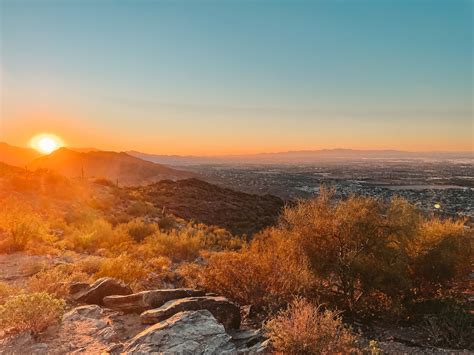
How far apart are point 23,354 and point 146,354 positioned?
195 cm

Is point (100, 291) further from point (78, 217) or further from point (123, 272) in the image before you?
point (78, 217)

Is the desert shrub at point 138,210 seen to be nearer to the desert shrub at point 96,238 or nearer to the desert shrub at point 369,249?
the desert shrub at point 96,238

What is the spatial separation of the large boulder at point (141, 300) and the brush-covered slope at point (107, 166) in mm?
80795

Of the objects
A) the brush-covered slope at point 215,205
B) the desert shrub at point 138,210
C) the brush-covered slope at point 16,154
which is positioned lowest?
the brush-covered slope at point 215,205

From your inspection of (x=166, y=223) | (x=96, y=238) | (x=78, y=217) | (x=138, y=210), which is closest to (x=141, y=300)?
(x=96, y=238)

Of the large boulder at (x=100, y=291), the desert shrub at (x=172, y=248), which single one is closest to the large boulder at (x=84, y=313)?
the large boulder at (x=100, y=291)

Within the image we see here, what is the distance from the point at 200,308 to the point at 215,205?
3387 cm

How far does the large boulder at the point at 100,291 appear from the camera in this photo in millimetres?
8570

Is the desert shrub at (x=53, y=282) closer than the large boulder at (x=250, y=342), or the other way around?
the large boulder at (x=250, y=342)

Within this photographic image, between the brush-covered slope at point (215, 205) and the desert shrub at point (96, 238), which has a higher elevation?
the desert shrub at point (96, 238)

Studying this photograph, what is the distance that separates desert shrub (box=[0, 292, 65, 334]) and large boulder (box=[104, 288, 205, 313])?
1.68m

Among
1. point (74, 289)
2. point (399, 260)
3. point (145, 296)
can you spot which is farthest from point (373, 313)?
point (74, 289)

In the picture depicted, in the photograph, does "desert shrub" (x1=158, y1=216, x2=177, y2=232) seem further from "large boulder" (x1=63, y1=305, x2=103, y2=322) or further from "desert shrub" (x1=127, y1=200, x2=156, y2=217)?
"large boulder" (x1=63, y1=305, x2=103, y2=322)

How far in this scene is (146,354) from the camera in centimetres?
575
